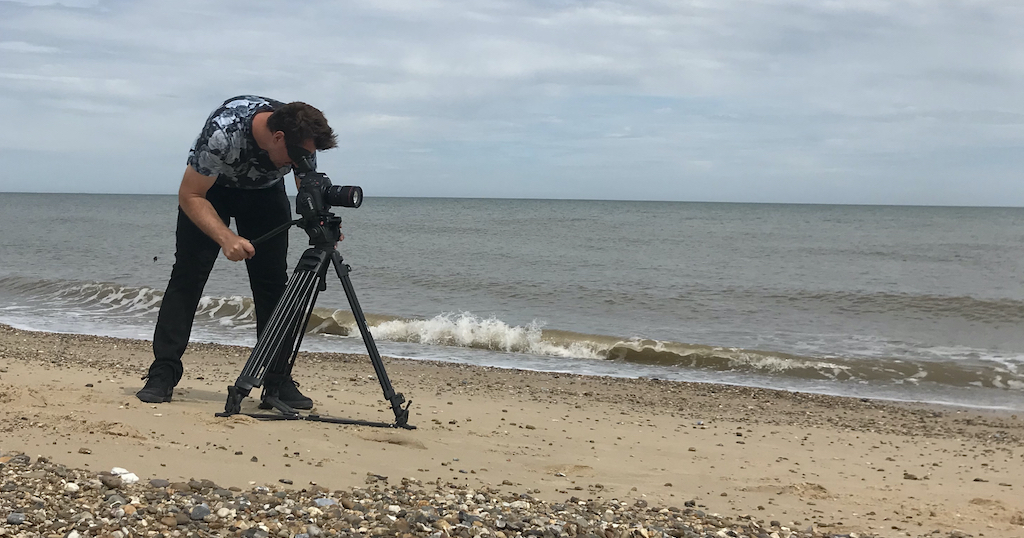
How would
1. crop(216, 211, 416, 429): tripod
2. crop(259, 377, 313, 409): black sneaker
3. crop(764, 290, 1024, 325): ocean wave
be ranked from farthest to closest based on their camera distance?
crop(764, 290, 1024, 325): ocean wave, crop(259, 377, 313, 409): black sneaker, crop(216, 211, 416, 429): tripod

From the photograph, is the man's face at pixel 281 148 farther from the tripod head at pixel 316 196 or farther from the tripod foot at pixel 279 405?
the tripod foot at pixel 279 405

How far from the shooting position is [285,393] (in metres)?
4.50

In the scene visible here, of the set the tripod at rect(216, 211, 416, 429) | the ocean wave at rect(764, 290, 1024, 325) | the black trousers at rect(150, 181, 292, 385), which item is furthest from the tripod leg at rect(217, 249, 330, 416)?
the ocean wave at rect(764, 290, 1024, 325)

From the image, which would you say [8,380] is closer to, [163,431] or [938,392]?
[163,431]

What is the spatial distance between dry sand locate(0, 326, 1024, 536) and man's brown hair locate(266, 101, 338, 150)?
1.35m

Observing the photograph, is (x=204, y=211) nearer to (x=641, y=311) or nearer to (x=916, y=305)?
(x=641, y=311)

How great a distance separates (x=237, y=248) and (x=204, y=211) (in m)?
0.30

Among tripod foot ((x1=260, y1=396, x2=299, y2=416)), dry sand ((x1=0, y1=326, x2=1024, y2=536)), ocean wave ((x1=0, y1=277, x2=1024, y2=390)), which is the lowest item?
ocean wave ((x1=0, y1=277, x2=1024, y2=390))

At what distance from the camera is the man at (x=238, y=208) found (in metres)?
3.70

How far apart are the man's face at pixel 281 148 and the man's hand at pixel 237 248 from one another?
41 centimetres

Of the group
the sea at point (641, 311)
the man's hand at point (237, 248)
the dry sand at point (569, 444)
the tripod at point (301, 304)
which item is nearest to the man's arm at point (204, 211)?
the man's hand at point (237, 248)

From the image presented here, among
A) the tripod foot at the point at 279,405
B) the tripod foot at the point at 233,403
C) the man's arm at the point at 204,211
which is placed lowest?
the tripod foot at the point at 279,405

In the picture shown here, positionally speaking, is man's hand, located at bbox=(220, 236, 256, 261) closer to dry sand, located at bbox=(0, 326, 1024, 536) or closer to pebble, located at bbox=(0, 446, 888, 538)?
dry sand, located at bbox=(0, 326, 1024, 536)

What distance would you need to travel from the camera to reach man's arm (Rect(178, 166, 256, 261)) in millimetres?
3664
